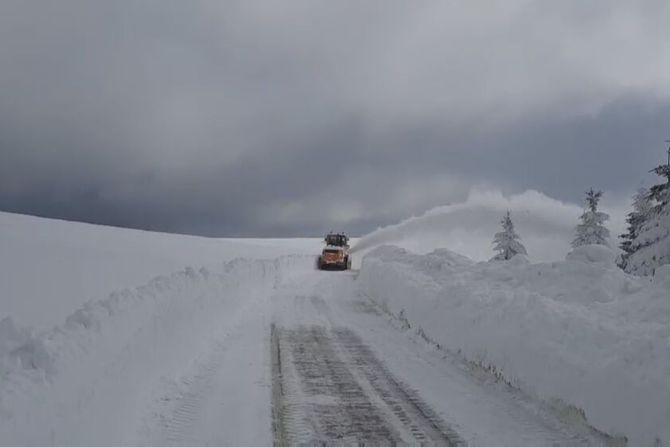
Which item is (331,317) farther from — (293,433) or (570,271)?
(293,433)

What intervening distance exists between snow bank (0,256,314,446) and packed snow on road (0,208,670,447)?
0.9 inches

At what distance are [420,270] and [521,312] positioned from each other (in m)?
10.9

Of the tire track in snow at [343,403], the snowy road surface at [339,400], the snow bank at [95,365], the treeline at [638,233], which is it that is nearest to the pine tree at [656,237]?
the treeline at [638,233]

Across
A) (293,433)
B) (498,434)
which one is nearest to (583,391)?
(498,434)

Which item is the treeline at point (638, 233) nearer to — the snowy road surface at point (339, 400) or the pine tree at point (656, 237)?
the pine tree at point (656, 237)

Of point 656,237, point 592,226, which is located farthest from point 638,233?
point 592,226

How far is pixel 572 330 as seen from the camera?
8.12 m

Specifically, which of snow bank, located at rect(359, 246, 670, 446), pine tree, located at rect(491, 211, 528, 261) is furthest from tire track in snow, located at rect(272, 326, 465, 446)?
pine tree, located at rect(491, 211, 528, 261)

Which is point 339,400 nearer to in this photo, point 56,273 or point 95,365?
point 95,365

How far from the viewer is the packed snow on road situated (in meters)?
5.68

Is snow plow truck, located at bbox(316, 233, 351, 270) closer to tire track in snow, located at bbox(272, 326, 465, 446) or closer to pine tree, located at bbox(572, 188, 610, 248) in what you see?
pine tree, located at bbox(572, 188, 610, 248)

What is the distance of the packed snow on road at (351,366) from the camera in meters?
5.68

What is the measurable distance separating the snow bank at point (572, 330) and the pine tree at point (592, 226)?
2670cm

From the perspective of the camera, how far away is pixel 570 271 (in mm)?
12672
